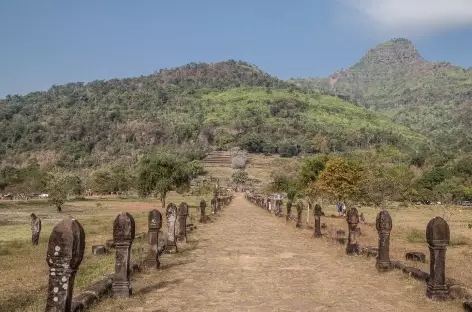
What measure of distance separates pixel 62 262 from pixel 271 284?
5.59 meters

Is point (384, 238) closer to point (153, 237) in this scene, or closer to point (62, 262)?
point (153, 237)

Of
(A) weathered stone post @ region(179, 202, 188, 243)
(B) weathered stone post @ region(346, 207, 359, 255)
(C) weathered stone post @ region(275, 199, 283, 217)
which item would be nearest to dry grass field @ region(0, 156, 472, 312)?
(B) weathered stone post @ region(346, 207, 359, 255)

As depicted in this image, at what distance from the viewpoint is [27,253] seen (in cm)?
2022

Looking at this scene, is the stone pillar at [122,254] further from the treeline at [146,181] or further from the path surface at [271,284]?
the treeline at [146,181]

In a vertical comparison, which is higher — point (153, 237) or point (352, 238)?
point (153, 237)

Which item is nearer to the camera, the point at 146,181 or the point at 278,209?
the point at 278,209

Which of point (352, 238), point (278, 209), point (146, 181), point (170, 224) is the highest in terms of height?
point (146, 181)

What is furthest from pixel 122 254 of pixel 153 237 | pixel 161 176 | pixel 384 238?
pixel 161 176

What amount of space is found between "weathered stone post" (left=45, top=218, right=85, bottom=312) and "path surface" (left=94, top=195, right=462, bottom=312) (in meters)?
1.82

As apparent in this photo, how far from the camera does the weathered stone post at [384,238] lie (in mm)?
12930

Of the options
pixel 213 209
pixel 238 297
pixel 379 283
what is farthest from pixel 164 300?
pixel 213 209

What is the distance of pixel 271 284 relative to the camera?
11078 mm

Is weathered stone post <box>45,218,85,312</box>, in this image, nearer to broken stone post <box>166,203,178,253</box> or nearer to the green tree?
broken stone post <box>166,203,178,253</box>

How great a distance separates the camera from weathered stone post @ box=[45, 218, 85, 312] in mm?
6867
